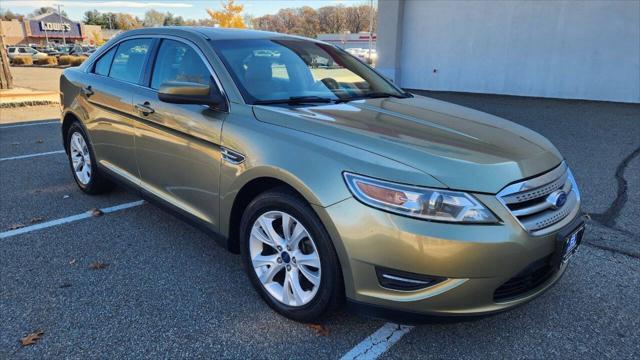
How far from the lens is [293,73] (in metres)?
3.36

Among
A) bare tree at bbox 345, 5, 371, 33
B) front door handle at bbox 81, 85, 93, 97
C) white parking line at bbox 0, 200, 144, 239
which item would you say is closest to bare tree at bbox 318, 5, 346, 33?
bare tree at bbox 345, 5, 371, 33

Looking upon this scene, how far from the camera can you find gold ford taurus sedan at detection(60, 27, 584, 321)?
2.12m

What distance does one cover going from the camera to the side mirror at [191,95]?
284 centimetres

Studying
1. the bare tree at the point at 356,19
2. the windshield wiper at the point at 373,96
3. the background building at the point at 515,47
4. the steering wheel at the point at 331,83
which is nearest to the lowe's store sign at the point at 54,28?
the bare tree at the point at 356,19

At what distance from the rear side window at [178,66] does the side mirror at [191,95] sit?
27cm

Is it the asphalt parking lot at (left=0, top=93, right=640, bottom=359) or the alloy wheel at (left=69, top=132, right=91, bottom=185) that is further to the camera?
the alloy wheel at (left=69, top=132, right=91, bottom=185)

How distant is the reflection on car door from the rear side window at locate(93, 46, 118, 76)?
3.02 feet

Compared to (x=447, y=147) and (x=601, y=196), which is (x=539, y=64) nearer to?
(x=601, y=196)

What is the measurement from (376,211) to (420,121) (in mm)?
931

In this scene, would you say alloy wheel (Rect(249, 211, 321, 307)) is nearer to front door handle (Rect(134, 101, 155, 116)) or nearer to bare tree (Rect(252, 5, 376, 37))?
front door handle (Rect(134, 101, 155, 116))

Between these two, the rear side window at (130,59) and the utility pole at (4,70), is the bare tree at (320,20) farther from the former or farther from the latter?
the rear side window at (130,59)

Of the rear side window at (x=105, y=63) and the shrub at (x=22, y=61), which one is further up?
the rear side window at (x=105, y=63)

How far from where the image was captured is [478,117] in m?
3.22

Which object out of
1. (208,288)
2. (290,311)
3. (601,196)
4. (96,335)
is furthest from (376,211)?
(601,196)
